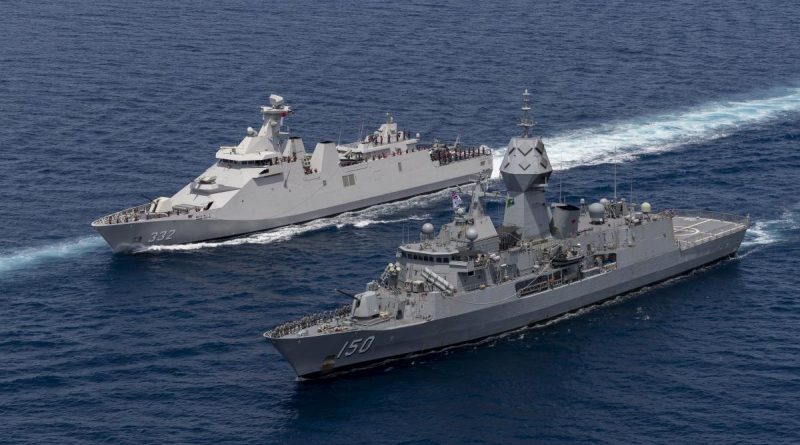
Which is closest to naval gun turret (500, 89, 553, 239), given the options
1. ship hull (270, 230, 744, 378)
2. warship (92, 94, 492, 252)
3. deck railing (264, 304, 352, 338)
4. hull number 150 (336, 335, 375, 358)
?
ship hull (270, 230, 744, 378)

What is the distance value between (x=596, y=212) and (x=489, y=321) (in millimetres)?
13486

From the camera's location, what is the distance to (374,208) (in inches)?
4277

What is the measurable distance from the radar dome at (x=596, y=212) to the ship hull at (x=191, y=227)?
83.2ft

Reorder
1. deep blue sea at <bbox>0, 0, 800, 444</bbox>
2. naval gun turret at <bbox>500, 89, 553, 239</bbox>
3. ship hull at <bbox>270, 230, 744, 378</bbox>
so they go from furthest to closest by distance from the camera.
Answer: naval gun turret at <bbox>500, 89, 553, 239</bbox> < ship hull at <bbox>270, 230, 744, 378</bbox> < deep blue sea at <bbox>0, 0, 800, 444</bbox>

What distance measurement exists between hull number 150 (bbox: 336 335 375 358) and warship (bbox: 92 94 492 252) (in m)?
27.3

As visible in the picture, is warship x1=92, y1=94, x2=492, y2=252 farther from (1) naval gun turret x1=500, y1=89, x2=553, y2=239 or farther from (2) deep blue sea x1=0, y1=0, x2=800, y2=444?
(1) naval gun turret x1=500, y1=89, x2=553, y2=239

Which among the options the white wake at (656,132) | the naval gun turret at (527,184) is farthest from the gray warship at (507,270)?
the white wake at (656,132)

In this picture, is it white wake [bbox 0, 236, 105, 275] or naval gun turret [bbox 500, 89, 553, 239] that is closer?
naval gun turret [bbox 500, 89, 553, 239]

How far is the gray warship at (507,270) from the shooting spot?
7538 cm

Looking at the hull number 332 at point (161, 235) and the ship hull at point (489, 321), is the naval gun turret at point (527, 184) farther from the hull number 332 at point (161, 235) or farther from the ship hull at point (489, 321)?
the hull number 332 at point (161, 235)

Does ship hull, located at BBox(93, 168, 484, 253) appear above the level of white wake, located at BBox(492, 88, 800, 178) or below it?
below

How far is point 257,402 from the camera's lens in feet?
233

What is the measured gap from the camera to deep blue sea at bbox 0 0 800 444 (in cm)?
7031

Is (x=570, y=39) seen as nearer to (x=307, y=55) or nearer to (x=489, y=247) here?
(x=307, y=55)
